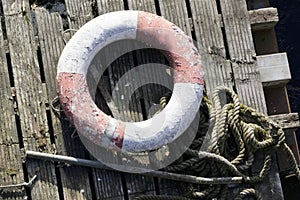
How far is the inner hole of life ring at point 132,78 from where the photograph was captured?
12.4ft

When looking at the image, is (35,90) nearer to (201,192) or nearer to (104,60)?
(104,60)

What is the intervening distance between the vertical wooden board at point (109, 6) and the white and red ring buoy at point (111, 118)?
0.67ft

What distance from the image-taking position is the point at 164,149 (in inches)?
148

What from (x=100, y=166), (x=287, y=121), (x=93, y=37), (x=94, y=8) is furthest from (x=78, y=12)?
(x=287, y=121)

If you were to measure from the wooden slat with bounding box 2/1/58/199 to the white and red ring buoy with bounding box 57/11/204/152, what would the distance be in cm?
23

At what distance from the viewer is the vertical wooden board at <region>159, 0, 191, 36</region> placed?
3932 mm

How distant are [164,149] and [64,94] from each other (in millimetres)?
638

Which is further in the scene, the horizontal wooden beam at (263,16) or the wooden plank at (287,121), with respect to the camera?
the horizontal wooden beam at (263,16)

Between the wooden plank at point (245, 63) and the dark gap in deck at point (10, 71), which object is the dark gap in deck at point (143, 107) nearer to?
the wooden plank at point (245, 63)

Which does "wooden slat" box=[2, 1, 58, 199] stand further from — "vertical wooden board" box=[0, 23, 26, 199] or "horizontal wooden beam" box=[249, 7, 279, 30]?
"horizontal wooden beam" box=[249, 7, 279, 30]

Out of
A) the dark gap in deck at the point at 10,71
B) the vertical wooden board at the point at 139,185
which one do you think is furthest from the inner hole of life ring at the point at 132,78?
the dark gap in deck at the point at 10,71

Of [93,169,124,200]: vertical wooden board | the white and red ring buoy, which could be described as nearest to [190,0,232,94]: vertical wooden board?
the white and red ring buoy

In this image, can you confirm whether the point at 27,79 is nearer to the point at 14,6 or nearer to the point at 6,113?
the point at 6,113

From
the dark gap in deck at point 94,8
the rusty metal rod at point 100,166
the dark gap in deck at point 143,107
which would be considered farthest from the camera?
the dark gap in deck at point 94,8
